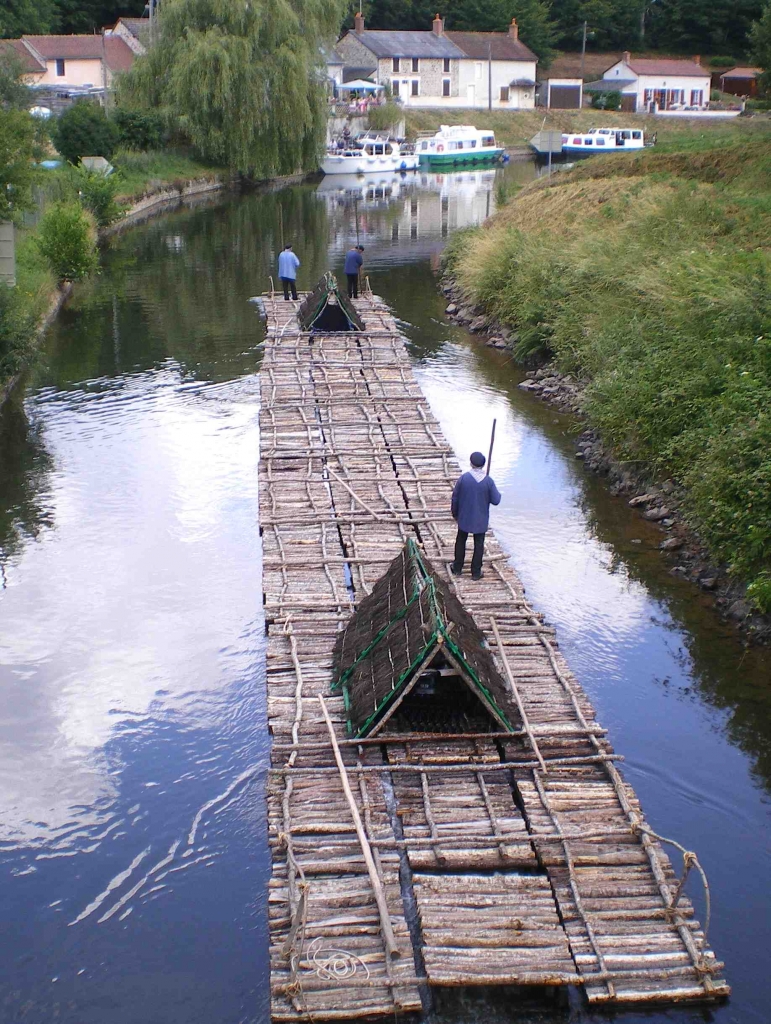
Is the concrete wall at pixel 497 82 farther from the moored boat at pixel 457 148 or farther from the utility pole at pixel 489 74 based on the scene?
the moored boat at pixel 457 148

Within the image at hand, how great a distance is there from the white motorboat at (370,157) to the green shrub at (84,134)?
715 inches

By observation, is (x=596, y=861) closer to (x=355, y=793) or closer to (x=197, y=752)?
(x=355, y=793)

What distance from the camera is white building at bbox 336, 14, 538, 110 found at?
81188mm

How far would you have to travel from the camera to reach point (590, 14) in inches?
3629

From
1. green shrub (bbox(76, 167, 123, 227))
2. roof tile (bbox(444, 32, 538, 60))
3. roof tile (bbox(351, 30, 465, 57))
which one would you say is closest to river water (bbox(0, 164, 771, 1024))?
green shrub (bbox(76, 167, 123, 227))

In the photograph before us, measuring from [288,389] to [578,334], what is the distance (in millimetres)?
6685

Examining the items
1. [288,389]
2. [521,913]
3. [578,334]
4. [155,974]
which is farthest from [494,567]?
[578,334]

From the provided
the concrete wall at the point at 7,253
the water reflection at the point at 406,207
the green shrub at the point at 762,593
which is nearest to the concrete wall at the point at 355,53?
the water reflection at the point at 406,207

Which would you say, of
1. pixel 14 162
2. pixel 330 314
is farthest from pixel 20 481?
pixel 330 314

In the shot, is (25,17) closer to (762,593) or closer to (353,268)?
(353,268)

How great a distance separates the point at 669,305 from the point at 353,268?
35.4 feet

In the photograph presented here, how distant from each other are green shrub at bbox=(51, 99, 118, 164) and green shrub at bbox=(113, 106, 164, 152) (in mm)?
1359

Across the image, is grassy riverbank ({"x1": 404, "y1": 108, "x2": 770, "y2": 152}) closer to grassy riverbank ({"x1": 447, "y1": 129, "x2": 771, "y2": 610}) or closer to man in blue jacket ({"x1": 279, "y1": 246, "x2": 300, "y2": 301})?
grassy riverbank ({"x1": 447, "y1": 129, "x2": 771, "y2": 610})

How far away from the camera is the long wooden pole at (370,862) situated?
26.2 feet
